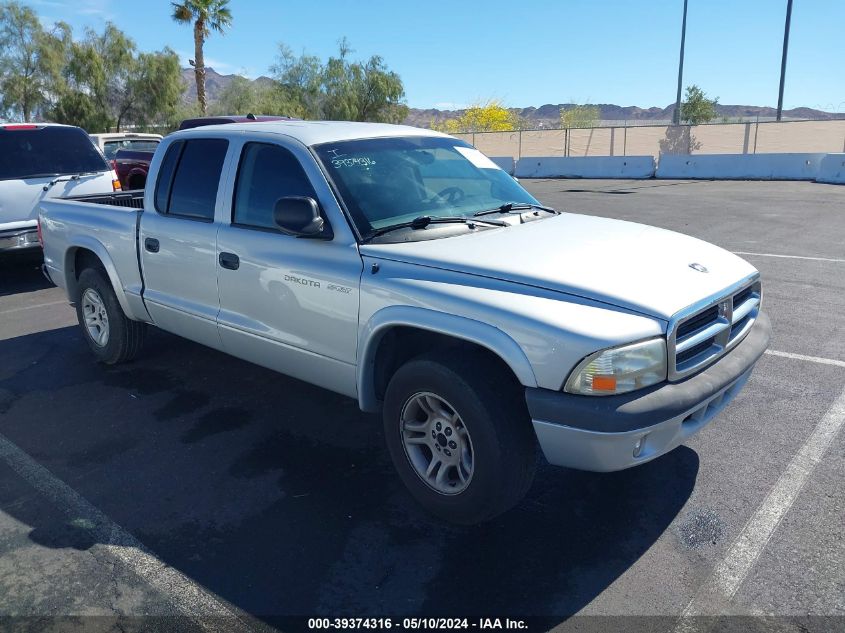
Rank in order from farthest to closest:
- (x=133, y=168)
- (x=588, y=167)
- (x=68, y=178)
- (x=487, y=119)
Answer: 1. (x=487, y=119)
2. (x=588, y=167)
3. (x=133, y=168)
4. (x=68, y=178)

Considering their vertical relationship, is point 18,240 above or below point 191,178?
below

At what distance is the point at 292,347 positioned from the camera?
13.0 ft

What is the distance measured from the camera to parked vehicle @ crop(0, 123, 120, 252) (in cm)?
828

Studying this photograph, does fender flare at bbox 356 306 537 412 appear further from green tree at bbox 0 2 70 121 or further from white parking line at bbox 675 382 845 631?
green tree at bbox 0 2 70 121

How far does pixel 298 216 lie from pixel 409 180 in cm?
81

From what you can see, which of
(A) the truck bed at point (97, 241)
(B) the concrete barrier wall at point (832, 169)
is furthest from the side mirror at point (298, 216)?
(B) the concrete barrier wall at point (832, 169)

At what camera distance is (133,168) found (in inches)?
544

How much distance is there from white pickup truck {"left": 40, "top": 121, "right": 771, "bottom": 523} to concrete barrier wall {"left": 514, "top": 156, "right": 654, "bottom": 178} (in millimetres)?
22159

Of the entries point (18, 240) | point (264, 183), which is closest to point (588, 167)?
point (18, 240)

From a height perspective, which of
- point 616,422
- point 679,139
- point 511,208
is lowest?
point 616,422

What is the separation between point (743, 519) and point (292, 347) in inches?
98.8

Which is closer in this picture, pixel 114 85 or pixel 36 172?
pixel 36 172

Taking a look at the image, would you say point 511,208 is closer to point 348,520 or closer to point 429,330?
point 429,330

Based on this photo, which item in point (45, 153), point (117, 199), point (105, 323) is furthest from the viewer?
point (45, 153)
